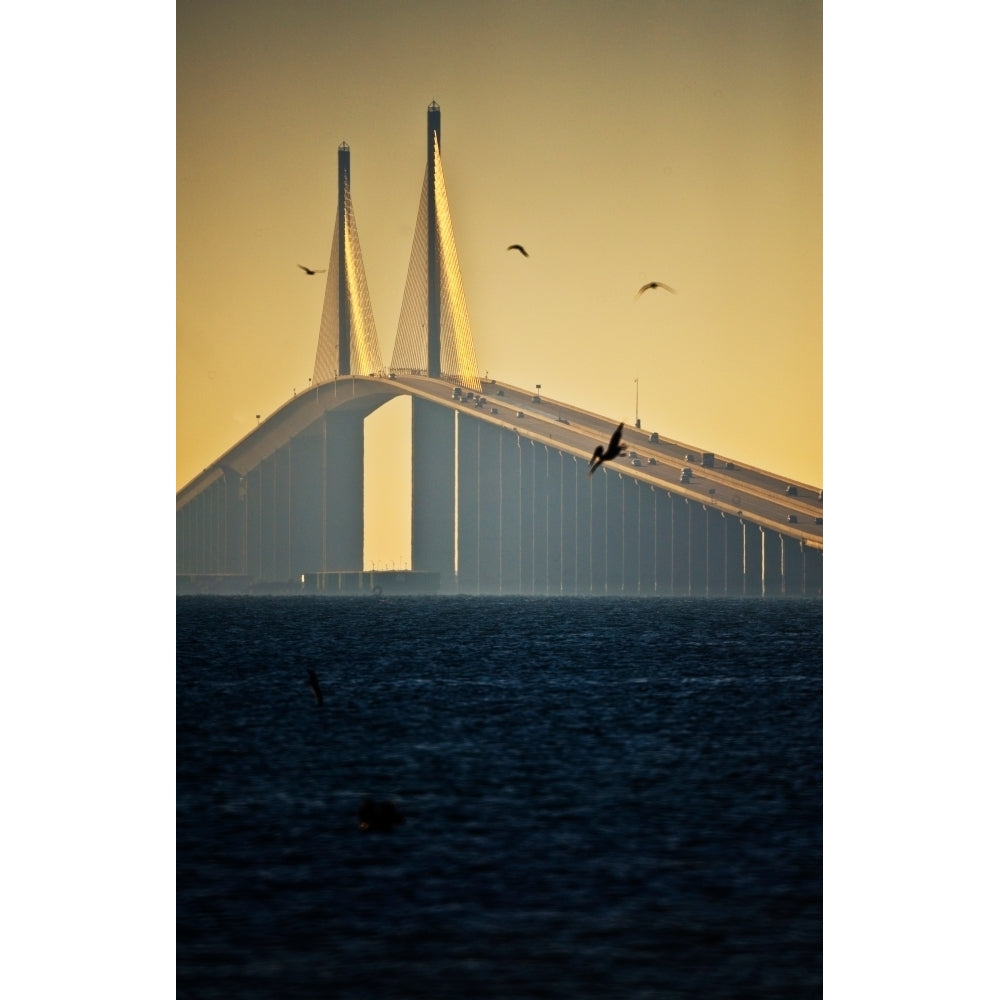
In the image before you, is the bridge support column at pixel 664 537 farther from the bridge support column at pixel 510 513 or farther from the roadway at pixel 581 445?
the bridge support column at pixel 510 513

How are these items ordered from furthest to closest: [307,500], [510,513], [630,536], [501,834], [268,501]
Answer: [630,536] → [510,513] → [307,500] → [268,501] → [501,834]

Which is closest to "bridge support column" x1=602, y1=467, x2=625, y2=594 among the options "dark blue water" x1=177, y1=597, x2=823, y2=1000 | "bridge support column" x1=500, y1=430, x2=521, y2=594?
"bridge support column" x1=500, y1=430, x2=521, y2=594

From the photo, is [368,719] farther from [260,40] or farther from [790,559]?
[790,559]

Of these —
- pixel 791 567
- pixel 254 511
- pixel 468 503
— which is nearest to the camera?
pixel 254 511

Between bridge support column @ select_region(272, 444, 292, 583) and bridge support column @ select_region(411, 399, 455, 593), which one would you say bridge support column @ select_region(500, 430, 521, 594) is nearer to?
bridge support column @ select_region(411, 399, 455, 593)

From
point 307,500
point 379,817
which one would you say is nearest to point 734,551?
point 307,500

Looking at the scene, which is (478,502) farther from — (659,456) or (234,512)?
(659,456)

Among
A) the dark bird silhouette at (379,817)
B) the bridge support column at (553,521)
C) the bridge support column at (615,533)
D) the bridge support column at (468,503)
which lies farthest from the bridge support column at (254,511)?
the dark bird silhouette at (379,817)
